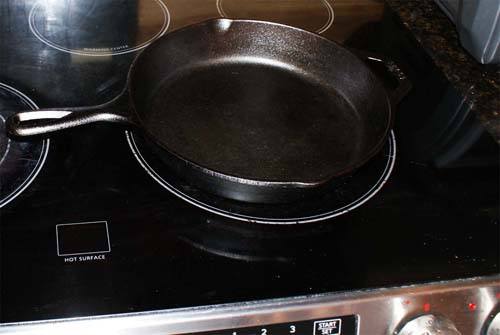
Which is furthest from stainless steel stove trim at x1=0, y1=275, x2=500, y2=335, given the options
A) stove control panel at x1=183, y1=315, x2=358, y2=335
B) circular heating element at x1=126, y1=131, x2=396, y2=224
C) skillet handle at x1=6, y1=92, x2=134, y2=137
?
skillet handle at x1=6, y1=92, x2=134, y2=137

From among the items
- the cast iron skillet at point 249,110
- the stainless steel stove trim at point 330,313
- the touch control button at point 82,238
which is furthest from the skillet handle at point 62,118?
the stainless steel stove trim at point 330,313

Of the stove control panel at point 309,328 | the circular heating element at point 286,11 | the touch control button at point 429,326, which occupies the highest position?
the circular heating element at point 286,11

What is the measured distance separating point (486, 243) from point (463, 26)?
15.4 inches

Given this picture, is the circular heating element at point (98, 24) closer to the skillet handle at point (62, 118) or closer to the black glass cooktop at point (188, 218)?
the black glass cooktop at point (188, 218)

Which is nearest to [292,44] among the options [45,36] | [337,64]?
[337,64]

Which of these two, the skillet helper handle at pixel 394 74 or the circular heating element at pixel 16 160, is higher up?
the skillet helper handle at pixel 394 74

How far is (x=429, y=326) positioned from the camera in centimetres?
63

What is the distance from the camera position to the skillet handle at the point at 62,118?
2.22 ft

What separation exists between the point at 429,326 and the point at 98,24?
62 cm

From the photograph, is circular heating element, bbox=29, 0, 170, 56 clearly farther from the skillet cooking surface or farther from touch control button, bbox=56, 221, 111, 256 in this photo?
touch control button, bbox=56, 221, 111, 256

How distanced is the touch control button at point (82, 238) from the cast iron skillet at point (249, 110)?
0.10 meters

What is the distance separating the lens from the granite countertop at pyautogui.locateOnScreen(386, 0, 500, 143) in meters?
0.89

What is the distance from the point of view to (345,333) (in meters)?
0.62

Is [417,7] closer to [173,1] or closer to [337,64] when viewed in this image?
[337,64]
